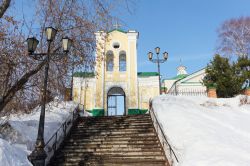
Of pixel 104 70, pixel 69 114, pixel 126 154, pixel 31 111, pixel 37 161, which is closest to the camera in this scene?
pixel 37 161

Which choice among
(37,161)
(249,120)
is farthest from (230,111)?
(37,161)

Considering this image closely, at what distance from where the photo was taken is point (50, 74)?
12031 millimetres

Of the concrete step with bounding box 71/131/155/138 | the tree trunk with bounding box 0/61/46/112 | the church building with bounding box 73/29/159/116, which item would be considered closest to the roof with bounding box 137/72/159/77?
the church building with bounding box 73/29/159/116

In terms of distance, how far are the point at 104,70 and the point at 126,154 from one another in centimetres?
1675

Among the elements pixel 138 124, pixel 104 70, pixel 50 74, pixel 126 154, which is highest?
pixel 104 70

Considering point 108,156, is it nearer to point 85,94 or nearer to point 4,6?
point 4,6

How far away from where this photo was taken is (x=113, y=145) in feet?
40.9

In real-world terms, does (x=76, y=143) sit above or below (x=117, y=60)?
below

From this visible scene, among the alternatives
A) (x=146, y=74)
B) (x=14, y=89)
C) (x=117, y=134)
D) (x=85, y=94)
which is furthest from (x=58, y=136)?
(x=146, y=74)

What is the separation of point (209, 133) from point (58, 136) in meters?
6.51

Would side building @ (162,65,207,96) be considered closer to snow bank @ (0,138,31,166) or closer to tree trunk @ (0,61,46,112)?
tree trunk @ (0,61,46,112)

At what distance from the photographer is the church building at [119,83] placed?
86.0ft

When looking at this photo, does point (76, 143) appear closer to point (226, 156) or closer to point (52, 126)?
point (52, 126)

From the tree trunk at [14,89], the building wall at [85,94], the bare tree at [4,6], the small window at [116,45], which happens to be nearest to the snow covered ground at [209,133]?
the tree trunk at [14,89]
